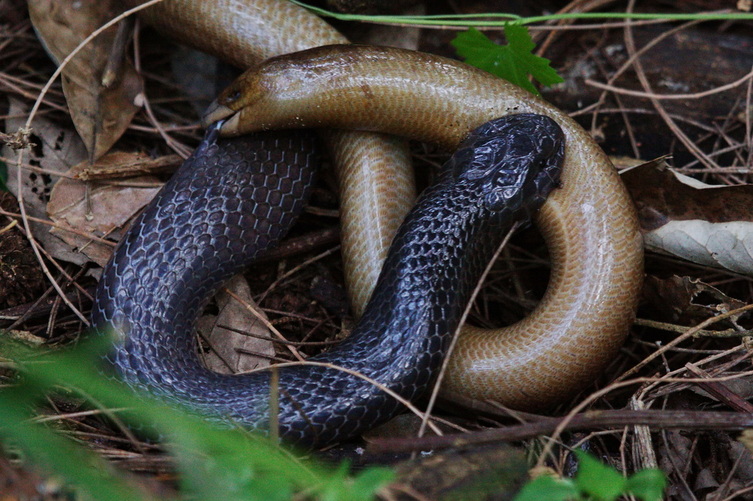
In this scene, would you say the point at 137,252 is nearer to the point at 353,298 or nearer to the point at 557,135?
the point at 353,298

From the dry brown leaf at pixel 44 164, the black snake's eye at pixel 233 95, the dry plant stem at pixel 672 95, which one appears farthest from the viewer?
the dry plant stem at pixel 672 95

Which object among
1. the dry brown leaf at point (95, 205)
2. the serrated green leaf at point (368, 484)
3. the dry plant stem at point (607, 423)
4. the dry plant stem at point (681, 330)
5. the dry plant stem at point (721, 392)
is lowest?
the dry plant stem at point (721, 392)

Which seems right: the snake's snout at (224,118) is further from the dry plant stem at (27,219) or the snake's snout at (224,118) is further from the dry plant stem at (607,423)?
the dry plant stem at (607,423)

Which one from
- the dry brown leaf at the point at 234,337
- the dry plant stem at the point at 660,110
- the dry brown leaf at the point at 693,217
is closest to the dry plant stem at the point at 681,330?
the dry brown leaf at the point at 693,217

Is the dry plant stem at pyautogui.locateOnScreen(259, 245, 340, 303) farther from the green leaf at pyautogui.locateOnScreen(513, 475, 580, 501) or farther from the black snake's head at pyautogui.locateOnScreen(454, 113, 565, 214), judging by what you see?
the green leaf at pyautogui.locateOnScreen(513, 475, 580, 501)

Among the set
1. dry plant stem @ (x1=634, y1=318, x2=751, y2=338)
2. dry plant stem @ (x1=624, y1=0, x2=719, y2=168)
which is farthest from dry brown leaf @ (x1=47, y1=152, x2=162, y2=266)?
dry plant stem @ (x1=624, y1=0, x2=719, y2=168)

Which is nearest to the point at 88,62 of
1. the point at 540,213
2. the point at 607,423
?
the point at 540,213

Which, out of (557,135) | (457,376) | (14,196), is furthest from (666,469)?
(14,196)
